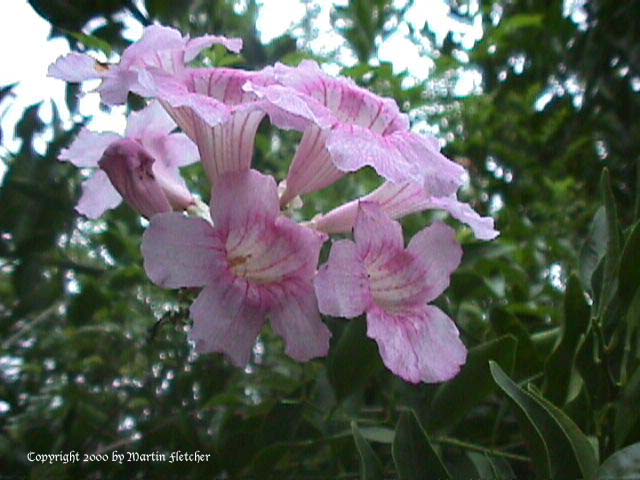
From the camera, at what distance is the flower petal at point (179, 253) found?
54 centimetres

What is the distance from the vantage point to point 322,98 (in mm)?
619

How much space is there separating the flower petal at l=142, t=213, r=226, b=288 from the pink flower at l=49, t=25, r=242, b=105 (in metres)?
0.10

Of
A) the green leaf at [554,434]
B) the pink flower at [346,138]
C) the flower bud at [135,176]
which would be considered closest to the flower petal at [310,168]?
the pink flower at [346,138]

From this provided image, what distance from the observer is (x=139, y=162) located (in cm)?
63

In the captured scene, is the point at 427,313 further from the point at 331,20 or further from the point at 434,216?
the point at 331,20

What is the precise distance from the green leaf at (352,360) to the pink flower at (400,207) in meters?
0.11

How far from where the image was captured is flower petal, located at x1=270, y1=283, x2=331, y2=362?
565mm

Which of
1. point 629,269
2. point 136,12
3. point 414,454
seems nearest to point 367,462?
point 414,454

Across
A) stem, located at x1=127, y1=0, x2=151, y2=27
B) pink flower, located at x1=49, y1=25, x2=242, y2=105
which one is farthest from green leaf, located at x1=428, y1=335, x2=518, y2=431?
stem, located at x1=127, y1=0, x2=151, y2=27

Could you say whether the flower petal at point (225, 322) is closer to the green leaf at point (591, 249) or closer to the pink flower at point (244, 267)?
A: the pink flower at point (244, 267)

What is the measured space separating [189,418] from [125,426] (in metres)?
0.28

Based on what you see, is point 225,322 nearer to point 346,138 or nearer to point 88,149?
point 346,138

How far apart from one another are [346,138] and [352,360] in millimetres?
269

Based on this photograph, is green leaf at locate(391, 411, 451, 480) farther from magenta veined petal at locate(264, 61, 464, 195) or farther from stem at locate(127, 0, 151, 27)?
stem at locate(127, 0, 151, 27)
